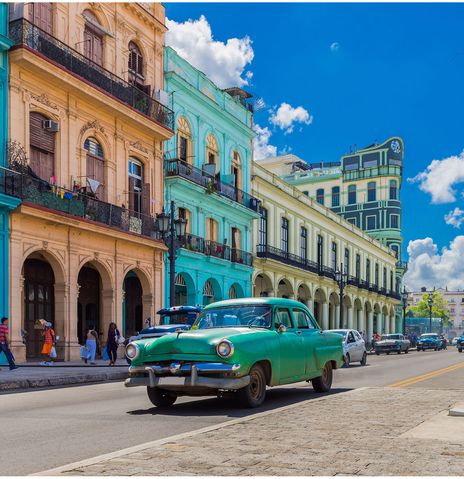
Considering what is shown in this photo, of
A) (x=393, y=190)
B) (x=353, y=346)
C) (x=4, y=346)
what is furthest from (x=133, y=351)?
(x=393, y=190)

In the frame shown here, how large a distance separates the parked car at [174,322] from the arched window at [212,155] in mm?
12876

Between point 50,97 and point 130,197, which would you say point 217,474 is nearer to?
point 50,97

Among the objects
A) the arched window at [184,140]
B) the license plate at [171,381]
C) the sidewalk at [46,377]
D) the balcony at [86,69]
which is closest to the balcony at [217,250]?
the arched window at [184,140]

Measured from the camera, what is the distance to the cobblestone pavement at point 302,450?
229 inches

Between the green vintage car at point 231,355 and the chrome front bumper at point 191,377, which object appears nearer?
the chrome front bumper at point 191,377

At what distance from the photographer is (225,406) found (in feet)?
35.4

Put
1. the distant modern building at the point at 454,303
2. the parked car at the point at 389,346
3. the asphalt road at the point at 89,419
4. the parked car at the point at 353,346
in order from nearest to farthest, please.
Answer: the asphalt road at the point at 89,419 → the parked car at the point at 353,346 → the parked car at the point at 389,346 → the distant modern building at the point at 454,303

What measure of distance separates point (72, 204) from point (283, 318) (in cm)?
1458

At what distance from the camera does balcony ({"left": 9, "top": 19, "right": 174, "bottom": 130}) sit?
75.4 ft

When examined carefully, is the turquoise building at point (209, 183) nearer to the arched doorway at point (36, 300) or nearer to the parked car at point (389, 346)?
the arched doorway at point (36, 300)

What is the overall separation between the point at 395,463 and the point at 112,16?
26085 mm

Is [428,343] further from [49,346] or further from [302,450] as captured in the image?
[302,450]

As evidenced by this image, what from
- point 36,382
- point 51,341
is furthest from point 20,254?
point 36,382

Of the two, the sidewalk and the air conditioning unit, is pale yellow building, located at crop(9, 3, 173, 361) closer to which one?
the air conditioning unit
